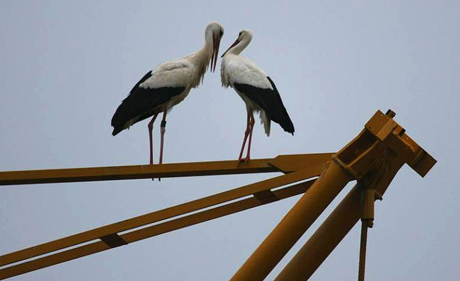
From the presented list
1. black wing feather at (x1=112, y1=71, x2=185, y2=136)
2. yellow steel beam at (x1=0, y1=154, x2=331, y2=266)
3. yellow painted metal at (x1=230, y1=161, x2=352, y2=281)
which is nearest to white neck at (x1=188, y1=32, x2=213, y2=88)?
black wing feather at (x1=112, y1=71, x2=185, y2=136)

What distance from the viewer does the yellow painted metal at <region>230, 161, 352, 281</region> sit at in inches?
280

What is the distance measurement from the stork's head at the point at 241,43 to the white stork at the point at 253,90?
0.63 meters

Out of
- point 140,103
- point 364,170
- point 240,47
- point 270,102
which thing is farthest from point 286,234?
point 240,47

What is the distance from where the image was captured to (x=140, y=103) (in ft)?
40.6

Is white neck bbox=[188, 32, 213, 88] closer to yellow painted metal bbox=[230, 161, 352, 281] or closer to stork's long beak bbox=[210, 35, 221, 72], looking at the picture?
stork's long beak bbox=[210, 35, 221, 72]

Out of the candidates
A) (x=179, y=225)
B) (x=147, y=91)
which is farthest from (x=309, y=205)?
(x=147, y=91)

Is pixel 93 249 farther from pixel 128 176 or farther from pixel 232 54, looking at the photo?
pixel 232 54

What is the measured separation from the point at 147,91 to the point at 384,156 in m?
5.75

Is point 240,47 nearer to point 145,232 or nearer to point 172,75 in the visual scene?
point 172,75

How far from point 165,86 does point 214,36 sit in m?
1.37

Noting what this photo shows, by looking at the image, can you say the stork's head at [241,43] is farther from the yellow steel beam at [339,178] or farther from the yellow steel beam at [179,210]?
the yellow steel beam at [339,178]

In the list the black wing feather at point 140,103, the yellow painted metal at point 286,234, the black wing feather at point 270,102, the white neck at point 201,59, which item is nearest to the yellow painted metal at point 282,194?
the yellow painted metal at point 286,234

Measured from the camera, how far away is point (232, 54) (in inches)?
516

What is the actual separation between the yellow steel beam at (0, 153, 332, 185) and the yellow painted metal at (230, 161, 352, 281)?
1.08 m
